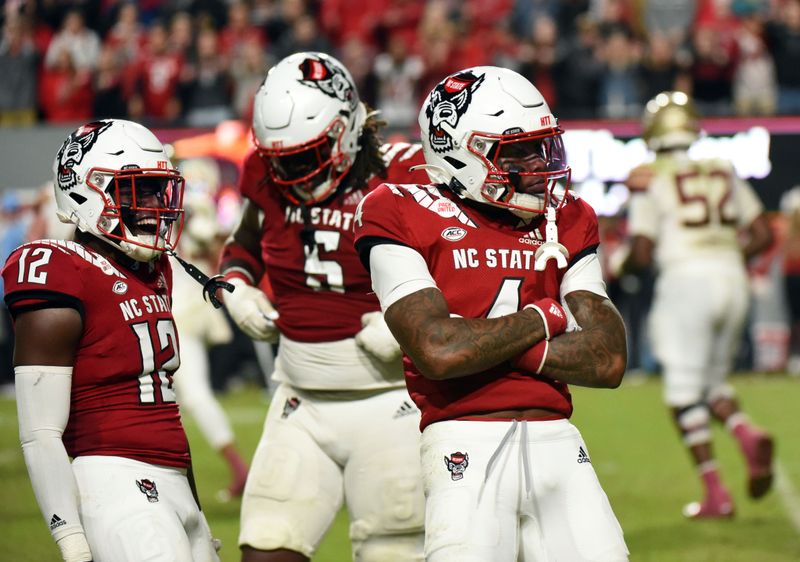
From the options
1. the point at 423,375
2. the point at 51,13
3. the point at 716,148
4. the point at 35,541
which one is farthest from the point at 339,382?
the point at 51,13

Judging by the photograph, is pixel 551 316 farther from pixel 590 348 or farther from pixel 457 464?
pixel 457 464

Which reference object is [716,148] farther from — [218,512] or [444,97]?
[444,97]

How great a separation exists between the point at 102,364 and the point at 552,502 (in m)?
1.33

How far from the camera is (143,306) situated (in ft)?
12.7

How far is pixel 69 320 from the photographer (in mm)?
3629

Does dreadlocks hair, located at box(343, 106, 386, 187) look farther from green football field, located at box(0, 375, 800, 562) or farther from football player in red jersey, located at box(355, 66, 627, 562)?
green football field, located at box(0, 375, 800, 562)

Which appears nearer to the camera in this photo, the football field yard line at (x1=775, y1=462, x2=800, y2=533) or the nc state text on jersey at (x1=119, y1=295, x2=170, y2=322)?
the nc state text on jersey at (x1=119, y1=295, x2=170, y2=322)

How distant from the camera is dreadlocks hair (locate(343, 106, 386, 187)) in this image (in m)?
4.89

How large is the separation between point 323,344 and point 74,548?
152 centimetres

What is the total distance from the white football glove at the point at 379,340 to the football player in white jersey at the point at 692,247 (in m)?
3.49

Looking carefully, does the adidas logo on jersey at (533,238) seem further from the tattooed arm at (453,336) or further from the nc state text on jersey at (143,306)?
the nc state text on jersey at (143,306)

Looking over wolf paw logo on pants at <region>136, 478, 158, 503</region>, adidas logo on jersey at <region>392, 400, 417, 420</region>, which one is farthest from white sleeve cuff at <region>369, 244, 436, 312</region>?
adidas logo on jersey at <region>392, 400, 417, 420</region>

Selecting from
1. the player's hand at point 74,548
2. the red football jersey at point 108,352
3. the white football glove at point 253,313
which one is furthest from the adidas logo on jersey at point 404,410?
the player's hand at point 74,548

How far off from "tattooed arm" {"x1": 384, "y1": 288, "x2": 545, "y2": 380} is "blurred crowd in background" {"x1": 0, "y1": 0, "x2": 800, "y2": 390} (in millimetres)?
9961
